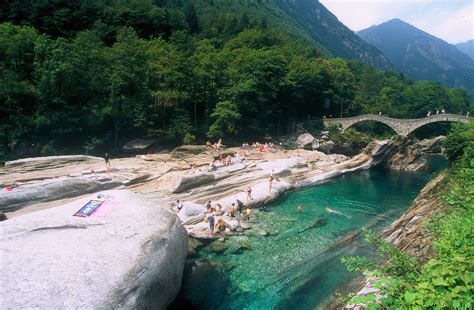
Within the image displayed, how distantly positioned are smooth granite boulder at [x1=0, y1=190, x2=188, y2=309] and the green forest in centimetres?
2589

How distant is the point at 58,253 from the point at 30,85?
32.3 m

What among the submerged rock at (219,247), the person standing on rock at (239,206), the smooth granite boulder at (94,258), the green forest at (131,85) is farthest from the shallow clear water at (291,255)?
the green forest at (131,85)

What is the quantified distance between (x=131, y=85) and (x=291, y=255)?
1124 inches

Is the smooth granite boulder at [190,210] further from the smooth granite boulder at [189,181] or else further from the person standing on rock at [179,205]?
the smooth granite boulder at [189,181]

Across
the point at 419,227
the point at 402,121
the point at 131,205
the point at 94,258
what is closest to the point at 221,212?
the point at 131,205

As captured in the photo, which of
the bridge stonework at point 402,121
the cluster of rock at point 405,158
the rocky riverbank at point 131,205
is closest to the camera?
the rocky riverbank at point 131,205

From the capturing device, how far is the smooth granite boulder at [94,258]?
8914 millimetres

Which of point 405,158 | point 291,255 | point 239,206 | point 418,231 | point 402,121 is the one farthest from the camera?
point 402,121

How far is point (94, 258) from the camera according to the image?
1032 cm

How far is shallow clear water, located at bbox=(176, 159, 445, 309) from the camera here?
14633 millimetres

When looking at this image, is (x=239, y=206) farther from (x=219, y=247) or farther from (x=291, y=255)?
(x=291, y=255)

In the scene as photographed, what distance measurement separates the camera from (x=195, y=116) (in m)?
45.1

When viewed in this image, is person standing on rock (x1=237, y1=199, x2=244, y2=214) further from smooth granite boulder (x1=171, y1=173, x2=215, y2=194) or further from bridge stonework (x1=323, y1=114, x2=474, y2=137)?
bridge stonework (x1=323, y1=114, x2=474, y2=137)

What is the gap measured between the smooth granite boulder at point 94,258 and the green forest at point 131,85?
25895 mm
